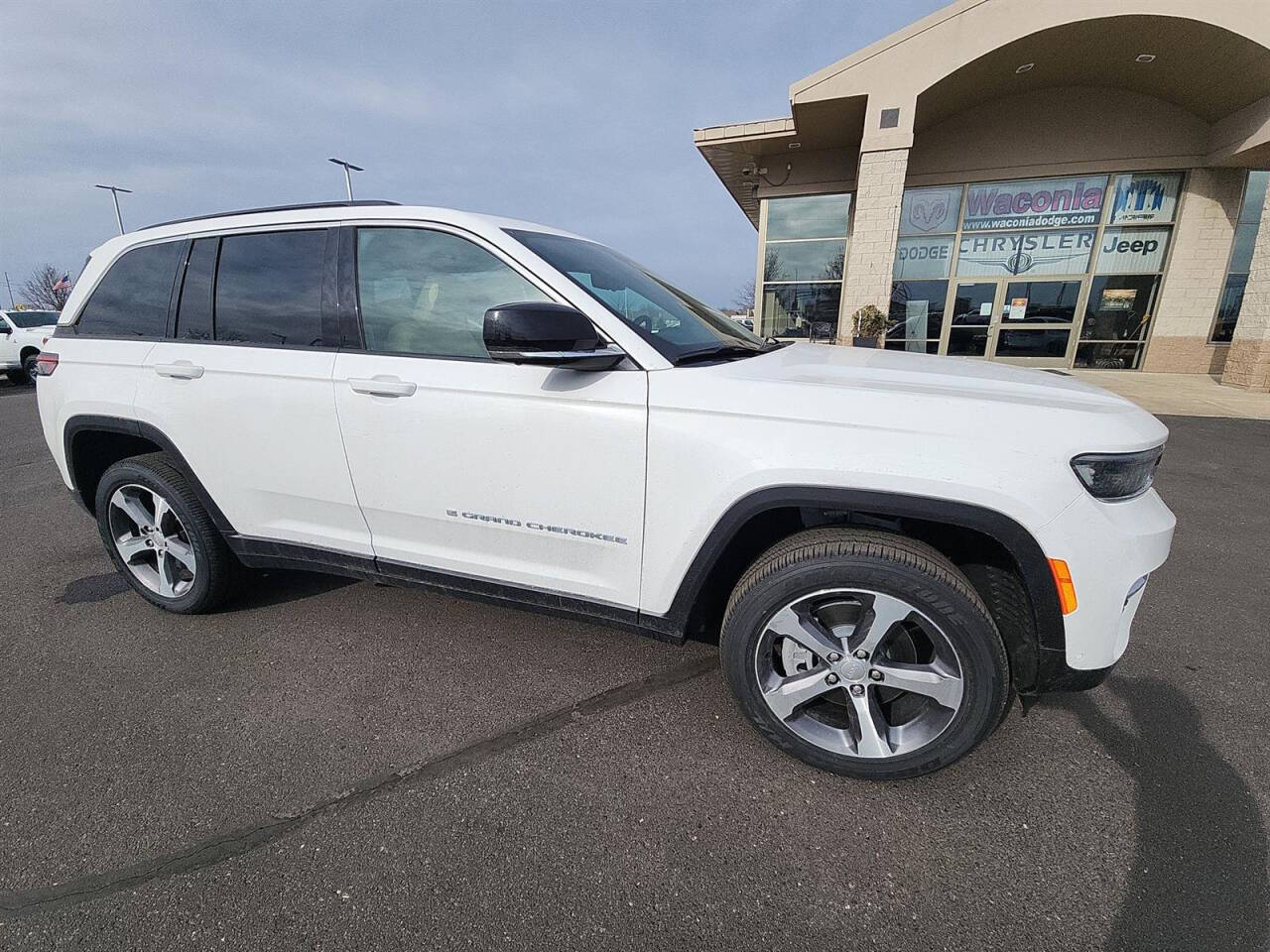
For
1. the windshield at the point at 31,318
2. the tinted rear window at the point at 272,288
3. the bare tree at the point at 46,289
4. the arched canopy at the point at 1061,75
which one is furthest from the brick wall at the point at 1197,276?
the bare tree at the point at 46,289

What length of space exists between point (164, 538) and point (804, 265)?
15.3m

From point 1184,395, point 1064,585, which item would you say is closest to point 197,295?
point 1064,585

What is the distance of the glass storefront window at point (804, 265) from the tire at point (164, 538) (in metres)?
14.0

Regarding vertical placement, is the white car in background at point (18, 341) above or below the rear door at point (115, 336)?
below

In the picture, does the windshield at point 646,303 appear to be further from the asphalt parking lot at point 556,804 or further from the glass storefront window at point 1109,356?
the glass storefront window at point 1109,356

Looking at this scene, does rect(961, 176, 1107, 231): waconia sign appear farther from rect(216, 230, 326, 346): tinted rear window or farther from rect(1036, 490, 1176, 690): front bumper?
rect(216, 230, 326, 346): tinted rear window

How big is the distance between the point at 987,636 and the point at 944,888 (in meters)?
0.68

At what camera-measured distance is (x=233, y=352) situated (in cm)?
246

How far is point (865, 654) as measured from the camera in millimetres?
1853

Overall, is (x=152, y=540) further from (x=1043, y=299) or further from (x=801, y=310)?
(x=1043, y=299)

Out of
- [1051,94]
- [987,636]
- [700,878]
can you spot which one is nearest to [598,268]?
[987,636]

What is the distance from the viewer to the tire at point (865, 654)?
1.73 m

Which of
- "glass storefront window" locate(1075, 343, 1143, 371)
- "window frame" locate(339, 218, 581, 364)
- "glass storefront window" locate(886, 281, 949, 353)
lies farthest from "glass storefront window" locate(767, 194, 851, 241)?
"window frame" locate(339, 218, 581, 364)

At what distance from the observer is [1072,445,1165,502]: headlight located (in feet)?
5.28
